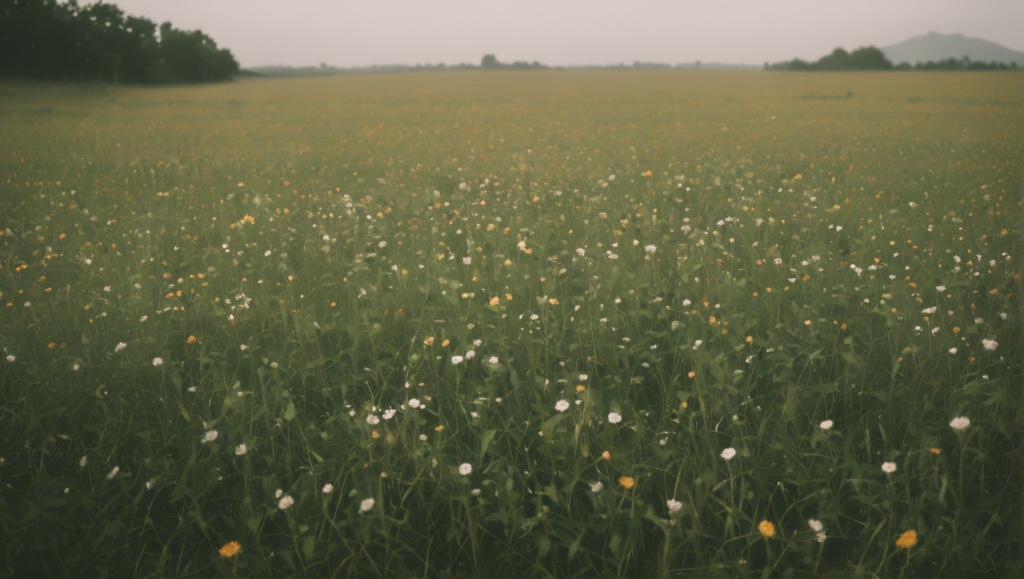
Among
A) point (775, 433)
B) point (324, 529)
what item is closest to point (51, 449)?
point (324, 529)

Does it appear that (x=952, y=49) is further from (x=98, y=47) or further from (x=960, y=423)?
(x=98, y=47)

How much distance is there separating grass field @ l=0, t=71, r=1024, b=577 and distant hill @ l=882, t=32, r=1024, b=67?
1163mm

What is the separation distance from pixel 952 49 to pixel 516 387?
3.86 metres

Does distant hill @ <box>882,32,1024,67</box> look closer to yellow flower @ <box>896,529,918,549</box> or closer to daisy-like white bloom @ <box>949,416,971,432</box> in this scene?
daisy-like white bloom @ <box>949,416,971,432</box>

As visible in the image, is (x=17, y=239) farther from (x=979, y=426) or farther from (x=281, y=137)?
(x=281, y=137)

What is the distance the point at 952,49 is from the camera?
4148mm

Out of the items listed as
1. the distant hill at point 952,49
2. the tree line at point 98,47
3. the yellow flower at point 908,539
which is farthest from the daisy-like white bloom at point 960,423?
the tree line at point 98,47

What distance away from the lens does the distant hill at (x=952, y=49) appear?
310 centimetres

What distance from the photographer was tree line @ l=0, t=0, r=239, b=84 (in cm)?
704

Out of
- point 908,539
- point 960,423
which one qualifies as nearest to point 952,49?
point 960,423

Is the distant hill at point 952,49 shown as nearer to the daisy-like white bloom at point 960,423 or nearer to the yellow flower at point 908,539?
the daisy-like white bloom at point 960,423

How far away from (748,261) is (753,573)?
2619 mm

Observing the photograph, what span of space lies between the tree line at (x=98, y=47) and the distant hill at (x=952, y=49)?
20.1 feet

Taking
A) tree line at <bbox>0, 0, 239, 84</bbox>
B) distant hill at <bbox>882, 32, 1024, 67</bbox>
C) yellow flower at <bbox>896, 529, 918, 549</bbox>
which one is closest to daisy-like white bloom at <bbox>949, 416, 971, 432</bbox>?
yellow flower at <bbox>896, 529, 918, 549</bbox>
